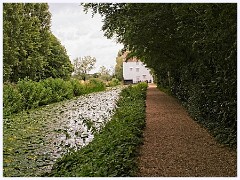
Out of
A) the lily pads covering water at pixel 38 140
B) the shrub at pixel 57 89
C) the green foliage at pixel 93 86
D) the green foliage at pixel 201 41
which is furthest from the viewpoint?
the green foliage at pixel 93 86

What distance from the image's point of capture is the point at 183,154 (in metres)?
6.96

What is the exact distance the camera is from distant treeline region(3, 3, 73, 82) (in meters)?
26.3

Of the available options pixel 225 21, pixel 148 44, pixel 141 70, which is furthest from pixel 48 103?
pixel 141 70

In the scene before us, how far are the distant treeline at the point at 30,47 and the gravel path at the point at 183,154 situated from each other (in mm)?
17009

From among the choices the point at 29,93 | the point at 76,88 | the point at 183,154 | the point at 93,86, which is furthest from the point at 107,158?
the point at 93,86

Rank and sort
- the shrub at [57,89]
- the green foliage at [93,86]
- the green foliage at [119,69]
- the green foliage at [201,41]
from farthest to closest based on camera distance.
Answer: the green foliage at [119,69]
the green foliage at [93,86]
the shrub at [57,89]
the green foliage at [201,41]

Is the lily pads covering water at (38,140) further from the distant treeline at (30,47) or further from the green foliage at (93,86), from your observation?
the green foliage at (93,86)

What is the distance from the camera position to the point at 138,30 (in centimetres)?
1157

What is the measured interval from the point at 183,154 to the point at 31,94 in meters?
12.9

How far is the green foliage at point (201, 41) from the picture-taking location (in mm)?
7386

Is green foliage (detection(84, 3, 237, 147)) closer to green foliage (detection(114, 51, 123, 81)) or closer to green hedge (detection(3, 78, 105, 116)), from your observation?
green hedge (detection(3, 78, 105, 116))

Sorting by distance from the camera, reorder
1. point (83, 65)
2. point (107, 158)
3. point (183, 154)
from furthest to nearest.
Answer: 1. point (83, 65)
2. point (183, 154)
3. point (107, 158)

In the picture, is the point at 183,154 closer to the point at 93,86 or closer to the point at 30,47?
the point at 30,47

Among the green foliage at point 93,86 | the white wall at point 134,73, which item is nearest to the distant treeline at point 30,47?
the green foliage at point 93,86
